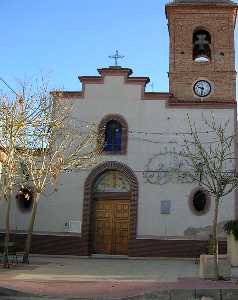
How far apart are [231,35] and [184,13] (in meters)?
2.89

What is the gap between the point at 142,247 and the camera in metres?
24.2

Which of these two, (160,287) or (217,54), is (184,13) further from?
(160,287)

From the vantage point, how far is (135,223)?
2444 centimetres

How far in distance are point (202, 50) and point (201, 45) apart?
1.06 ft

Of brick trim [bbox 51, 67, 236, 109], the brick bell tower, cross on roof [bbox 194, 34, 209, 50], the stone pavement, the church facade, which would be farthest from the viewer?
cross on roof [bbox 194, 34, 209, 50]

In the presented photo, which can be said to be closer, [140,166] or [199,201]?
[199,201]

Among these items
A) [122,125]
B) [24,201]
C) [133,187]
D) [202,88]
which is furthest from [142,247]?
[202,88]

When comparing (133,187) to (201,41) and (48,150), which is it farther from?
(201,41)

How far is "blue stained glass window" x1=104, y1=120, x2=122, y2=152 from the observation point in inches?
1011

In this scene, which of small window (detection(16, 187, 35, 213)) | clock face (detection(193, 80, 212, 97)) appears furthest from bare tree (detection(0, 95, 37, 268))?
clock face (detection(193, 80, 212, 97))

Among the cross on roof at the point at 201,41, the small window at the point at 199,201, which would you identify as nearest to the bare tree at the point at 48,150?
the small window at the point at 199,201

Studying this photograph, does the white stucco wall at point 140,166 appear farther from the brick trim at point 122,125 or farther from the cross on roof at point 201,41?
the cross on roof at point 201,41

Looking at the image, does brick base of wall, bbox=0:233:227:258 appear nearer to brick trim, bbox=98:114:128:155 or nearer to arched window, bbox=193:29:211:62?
brick trim, bbox=98:114:128:155

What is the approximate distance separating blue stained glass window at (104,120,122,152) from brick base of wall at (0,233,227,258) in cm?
469
